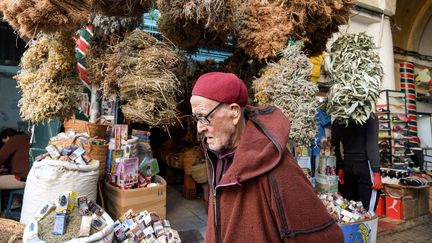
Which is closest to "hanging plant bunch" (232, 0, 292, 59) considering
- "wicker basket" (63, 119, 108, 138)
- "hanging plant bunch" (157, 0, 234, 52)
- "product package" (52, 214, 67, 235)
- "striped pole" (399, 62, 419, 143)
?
"hanging plant bunch" (157, 0, 234, 52)

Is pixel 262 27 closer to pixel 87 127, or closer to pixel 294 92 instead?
pixel 294 92

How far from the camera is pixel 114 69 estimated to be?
254 cm

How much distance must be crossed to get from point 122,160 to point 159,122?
100 cm

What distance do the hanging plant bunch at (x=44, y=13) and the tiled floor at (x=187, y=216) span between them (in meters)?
2.67

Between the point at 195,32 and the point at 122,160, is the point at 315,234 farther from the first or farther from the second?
the point at 122,160

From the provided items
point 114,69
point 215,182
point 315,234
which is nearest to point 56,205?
point 114,69

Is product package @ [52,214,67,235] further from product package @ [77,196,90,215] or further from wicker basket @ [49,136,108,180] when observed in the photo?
wicker basket @ [49,136,108,180]

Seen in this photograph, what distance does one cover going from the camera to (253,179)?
1.19 meters

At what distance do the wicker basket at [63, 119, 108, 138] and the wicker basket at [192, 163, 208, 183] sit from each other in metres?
1.82

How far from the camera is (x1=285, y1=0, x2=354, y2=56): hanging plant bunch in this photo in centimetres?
274

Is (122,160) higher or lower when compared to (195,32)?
lower

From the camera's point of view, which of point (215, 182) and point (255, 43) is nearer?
point (215, 182)

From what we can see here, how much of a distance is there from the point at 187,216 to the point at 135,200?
1330 mm

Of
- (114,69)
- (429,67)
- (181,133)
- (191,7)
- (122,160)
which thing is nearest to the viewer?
(191,7)
